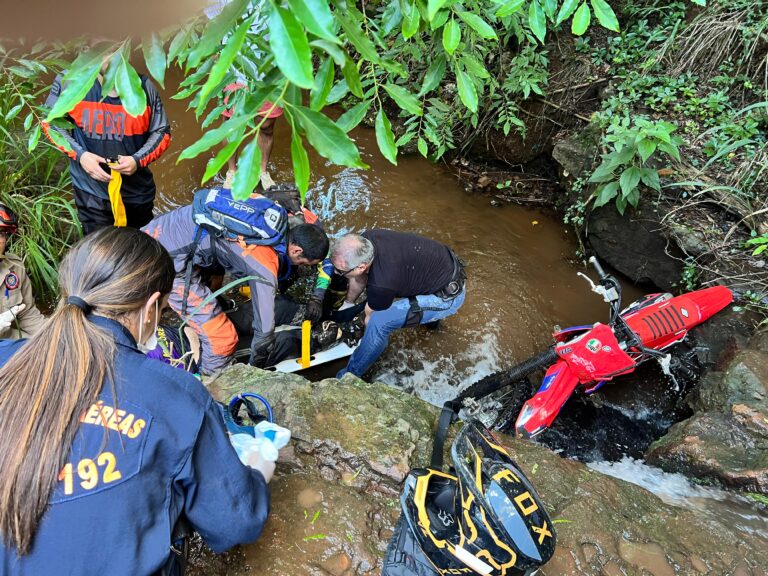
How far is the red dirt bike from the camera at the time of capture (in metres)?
3.19

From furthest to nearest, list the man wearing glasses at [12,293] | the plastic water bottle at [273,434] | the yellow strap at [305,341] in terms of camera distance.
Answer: the yellow strap at [305,341], the man wearing glasses at [12,293], the plastic water bottle at [273,434]

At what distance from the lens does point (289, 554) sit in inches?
67.3

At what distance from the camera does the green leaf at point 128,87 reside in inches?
40.3

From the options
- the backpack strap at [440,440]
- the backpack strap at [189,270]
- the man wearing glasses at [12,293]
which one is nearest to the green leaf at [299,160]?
the backpack strap at [440,440]

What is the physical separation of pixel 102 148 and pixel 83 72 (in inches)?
103

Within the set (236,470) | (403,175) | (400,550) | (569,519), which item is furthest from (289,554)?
(403,175)

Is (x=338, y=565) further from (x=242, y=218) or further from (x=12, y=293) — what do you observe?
(x=12, y=293)

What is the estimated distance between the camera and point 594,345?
3.21 metres

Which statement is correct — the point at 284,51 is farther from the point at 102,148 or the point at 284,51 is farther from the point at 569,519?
the point at 102,148

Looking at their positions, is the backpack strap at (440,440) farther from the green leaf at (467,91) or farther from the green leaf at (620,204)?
the green leaf at (620,204)

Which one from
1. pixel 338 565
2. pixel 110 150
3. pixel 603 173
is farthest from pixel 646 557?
pixel 110 150

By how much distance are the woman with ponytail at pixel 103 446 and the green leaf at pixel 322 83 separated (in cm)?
66

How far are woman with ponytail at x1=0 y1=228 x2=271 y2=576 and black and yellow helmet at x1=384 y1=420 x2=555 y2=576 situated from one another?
0.57 metres

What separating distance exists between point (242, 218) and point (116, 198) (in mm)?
1111
